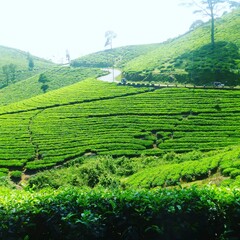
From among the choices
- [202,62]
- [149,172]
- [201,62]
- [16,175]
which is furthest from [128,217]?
[201,62]

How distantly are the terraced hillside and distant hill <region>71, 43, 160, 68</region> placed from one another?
69195 mm

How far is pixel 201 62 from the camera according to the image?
74812 mm

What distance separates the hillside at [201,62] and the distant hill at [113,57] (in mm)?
40729

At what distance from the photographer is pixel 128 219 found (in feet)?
29.6

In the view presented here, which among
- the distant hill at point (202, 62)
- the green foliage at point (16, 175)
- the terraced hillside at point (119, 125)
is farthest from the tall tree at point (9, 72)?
the green foliage at point (16, 175)

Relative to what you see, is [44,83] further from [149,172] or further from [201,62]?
[149,172]

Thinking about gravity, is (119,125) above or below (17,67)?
below

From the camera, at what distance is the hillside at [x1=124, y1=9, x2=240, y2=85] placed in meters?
67.2

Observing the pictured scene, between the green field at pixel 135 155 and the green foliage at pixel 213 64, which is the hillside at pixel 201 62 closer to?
the green foliage at pixel 213 64

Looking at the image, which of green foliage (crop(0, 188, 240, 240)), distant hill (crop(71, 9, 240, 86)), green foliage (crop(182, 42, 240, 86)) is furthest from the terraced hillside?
green foliage (crop(0, 188, 240, 240))

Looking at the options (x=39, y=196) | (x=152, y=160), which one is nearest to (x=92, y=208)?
(x=39, y=196)

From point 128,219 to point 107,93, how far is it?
60593 mm

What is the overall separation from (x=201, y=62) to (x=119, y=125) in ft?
111

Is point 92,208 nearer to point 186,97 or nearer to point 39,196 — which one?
point 39,196
